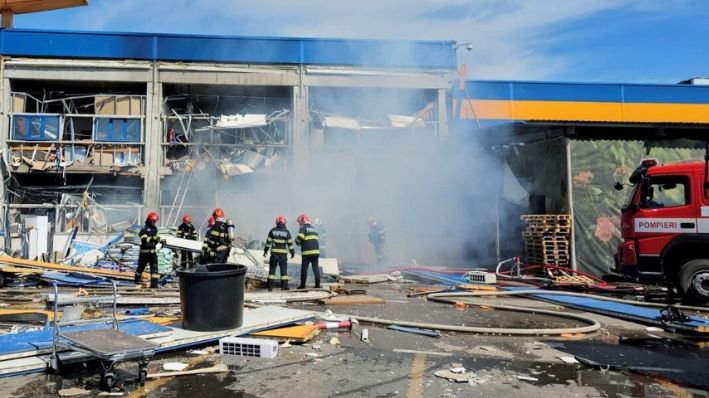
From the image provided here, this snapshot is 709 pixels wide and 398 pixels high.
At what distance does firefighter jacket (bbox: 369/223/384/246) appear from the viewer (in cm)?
1487

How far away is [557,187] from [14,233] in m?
16.5

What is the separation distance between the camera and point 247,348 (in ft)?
15.4

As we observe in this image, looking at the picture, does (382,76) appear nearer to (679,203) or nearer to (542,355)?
(679,203)

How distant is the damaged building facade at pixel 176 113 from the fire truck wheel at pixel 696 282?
1082cm

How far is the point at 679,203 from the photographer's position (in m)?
8.20

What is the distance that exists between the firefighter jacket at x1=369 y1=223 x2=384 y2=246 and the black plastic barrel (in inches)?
394

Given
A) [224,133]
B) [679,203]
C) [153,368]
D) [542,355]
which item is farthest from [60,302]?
[224,133]

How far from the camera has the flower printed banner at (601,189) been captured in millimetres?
11938

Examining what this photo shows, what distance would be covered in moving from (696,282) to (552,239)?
422cm

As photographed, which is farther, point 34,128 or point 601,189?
point 34,128

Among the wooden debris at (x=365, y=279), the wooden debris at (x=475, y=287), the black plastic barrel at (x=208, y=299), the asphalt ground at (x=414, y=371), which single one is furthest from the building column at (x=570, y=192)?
the black plastic barrel at (x=208, y=299)

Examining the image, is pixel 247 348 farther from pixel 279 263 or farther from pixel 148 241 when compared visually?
pixel 148 241

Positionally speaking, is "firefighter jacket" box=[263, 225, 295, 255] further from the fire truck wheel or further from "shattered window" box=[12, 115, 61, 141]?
"shattered window" box=[12, 115, 61, 141]

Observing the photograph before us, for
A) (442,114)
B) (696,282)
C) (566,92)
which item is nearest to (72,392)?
(696,282)
